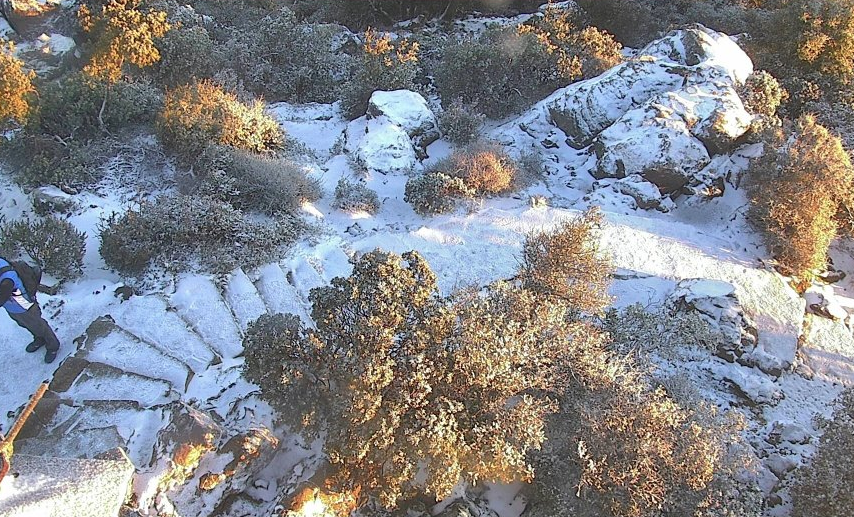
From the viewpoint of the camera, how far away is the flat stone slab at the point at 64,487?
466cm

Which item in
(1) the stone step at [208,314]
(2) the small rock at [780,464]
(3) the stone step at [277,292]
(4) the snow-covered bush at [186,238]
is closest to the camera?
(2) the small rock at [780,464]

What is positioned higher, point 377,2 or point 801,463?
point 377,2

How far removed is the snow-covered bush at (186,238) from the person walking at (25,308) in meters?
1.68

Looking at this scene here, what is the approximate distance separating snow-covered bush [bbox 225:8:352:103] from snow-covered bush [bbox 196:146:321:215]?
3917 mm

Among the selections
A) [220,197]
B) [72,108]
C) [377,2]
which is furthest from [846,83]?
[72,108]

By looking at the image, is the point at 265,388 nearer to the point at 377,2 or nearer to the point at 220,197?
the point at 220,197

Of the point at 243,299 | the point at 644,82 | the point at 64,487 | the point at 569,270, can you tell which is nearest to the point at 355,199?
the point at 243,299

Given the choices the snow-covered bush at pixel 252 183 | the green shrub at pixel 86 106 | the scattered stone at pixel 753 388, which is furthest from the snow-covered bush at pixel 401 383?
the green shrub at pixel 86 106

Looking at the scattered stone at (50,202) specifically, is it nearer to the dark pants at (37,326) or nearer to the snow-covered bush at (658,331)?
the dark pants at (37,326)

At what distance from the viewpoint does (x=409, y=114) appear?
504 inches

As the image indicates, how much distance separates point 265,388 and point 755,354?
720 cm

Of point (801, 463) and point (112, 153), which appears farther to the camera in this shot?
point (112, 153)

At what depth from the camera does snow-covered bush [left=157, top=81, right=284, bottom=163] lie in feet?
36.5

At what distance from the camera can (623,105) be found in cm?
1284
